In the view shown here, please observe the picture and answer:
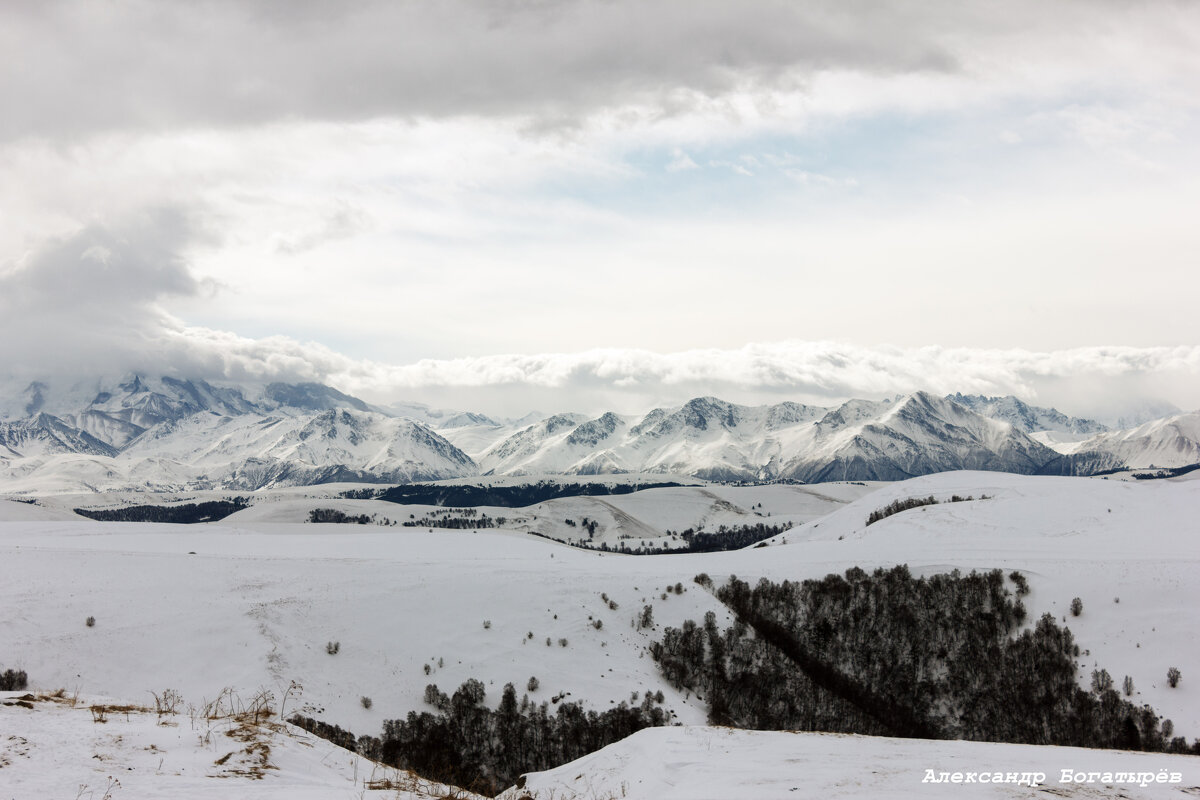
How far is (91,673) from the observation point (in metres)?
54.9

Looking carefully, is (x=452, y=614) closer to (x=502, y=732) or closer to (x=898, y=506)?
(x=502, y=732)

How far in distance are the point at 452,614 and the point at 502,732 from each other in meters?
18.0

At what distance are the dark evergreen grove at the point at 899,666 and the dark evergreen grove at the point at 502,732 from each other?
1099 cm

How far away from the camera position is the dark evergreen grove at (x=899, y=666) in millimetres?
61906

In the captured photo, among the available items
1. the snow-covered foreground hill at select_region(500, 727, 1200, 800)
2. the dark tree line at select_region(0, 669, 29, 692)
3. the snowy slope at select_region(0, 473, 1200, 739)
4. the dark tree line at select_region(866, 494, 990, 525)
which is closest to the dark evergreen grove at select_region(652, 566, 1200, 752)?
the snowy slope at select_region(0, 473, 1200, 739)

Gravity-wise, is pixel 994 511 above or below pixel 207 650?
above

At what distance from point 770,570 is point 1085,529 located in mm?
50730

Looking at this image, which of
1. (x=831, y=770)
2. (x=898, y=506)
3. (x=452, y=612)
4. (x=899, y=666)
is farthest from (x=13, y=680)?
(x=898, y=506)

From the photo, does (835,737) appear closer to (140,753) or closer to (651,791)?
(651,791)

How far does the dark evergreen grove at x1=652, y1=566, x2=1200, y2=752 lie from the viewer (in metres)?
61.9

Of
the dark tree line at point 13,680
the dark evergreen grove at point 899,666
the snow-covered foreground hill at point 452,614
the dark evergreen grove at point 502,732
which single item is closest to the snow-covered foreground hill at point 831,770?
the dark evergreen grove at point 502,732

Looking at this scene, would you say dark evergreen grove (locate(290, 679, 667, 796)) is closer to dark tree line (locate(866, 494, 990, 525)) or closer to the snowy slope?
the snowy slope

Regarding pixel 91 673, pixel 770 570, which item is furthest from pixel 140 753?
pixel 770 570

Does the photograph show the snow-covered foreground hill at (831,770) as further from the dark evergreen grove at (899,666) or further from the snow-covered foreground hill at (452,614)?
the dark evergreen grove at (899,666)
